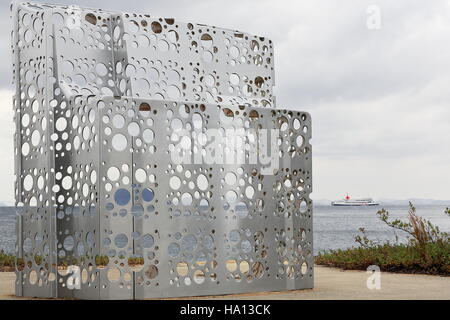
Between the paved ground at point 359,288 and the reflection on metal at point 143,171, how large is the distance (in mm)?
261

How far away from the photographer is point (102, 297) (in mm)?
7074

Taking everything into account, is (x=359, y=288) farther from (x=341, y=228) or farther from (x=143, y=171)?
(x=341, y=228)

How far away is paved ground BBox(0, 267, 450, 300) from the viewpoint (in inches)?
297

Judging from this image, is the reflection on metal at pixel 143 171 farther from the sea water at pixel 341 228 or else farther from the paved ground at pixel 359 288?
the sea water at pixel 341 228

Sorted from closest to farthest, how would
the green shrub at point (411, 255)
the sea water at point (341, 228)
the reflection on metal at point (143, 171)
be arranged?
the reflection on metal at point (143, 171) → the green shrub at point (411, 255) → the sea water at point (341, 228)

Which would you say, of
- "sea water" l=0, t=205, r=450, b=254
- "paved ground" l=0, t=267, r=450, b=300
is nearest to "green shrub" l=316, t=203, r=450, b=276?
"paved ground" l=0, t=267, r=450, b=300

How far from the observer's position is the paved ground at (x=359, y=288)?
24.8 feet

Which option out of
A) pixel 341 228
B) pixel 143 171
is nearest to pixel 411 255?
pixel 143 171

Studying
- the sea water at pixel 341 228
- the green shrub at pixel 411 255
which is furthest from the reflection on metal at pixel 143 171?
the sea water at pixel 341 228

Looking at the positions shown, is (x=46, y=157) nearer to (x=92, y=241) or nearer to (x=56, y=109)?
(x=56, y=109)

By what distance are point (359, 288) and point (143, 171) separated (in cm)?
270

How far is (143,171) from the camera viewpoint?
7.22 meters

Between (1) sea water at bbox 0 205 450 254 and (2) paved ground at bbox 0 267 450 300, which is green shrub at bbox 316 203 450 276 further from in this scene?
(1) sea water at bbox 0 205 450 254

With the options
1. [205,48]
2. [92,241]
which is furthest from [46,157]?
[205,48]
